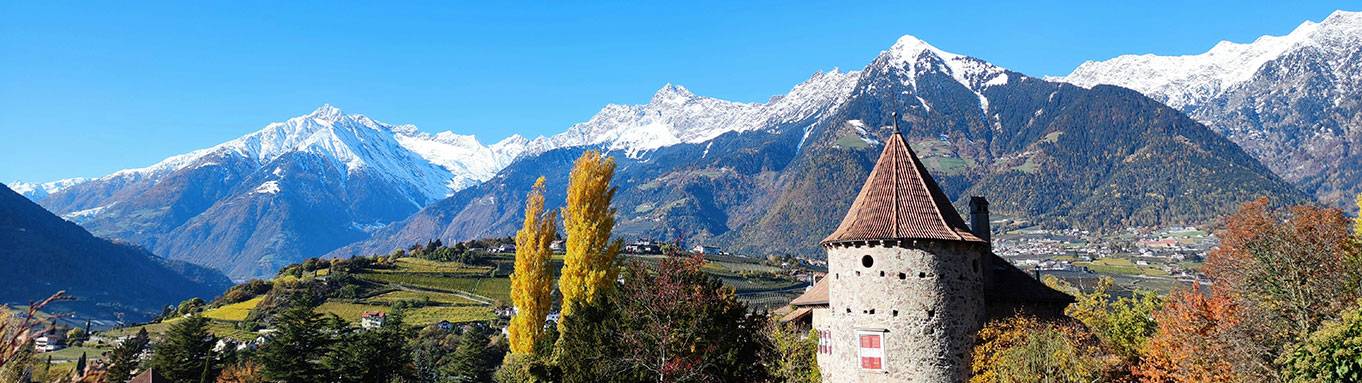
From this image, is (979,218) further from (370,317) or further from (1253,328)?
(370,317)

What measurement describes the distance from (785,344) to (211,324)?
4405 inches

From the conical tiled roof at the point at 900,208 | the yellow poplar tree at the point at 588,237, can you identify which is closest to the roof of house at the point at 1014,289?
the conical tiled roof at the point at 900,208

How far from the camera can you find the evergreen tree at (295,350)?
59.3 metres

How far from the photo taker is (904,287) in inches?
1130

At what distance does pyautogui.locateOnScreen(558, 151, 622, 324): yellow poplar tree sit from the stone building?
1800 cm

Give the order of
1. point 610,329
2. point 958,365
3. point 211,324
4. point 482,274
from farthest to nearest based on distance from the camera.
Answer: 1. point 482,274
2. point 211,324
3. point 610,329
4. point 958,365

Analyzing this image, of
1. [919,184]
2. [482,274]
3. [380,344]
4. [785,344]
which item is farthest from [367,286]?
[919,184]

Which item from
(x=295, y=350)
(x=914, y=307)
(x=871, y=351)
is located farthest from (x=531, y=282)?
(x=914, y=307)

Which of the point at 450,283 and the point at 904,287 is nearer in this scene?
the point at 904,287

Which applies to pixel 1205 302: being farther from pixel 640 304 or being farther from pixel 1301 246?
pixel 640 304

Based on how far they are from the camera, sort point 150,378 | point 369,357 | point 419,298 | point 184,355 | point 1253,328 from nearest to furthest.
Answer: point 1253,328, point 369,357, point 150,378, point 184,355, point 419,298

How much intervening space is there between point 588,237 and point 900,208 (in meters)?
21.7

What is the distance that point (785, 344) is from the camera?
4378 cm

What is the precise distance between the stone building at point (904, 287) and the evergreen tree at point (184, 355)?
189 ft
